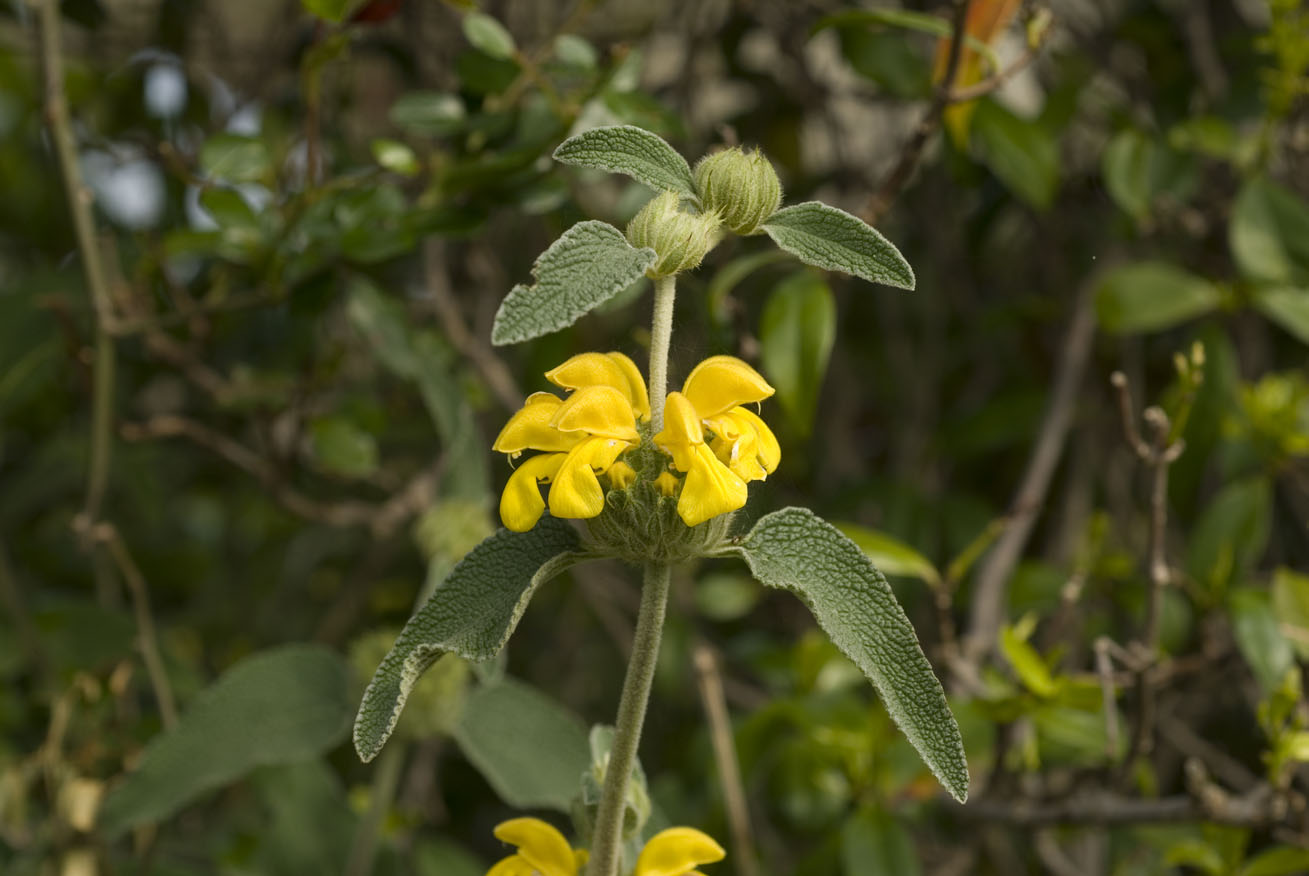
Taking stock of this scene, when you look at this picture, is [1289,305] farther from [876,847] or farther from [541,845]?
[541,845]

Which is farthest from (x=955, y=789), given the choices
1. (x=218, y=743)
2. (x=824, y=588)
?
(x=218, y=743)

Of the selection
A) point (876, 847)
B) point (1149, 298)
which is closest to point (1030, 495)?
point (1149, 298)

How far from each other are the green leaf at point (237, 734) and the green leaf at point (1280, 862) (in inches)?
21.6

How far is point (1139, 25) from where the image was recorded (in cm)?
110

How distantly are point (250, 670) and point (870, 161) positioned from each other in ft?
2.92

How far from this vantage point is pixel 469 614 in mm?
361

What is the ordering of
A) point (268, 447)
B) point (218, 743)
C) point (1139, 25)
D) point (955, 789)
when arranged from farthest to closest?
1. point (1139, 25)
2. point (268, 447)
3. point (218, 743)
4. point (955, 789)

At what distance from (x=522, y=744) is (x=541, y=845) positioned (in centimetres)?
30

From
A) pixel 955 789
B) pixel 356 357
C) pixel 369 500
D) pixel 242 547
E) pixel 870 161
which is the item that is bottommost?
pixel 242 547

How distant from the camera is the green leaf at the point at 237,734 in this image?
0.66 meters

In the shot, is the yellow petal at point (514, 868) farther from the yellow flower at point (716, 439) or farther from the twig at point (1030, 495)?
the twig at point (1030, 495)

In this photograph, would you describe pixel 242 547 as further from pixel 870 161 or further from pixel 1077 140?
pixel 1077 140

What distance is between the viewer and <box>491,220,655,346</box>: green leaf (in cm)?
30

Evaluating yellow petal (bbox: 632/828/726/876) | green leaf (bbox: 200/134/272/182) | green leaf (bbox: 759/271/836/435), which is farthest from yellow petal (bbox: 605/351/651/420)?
green leaf (bbox: 200/134/272/182)
